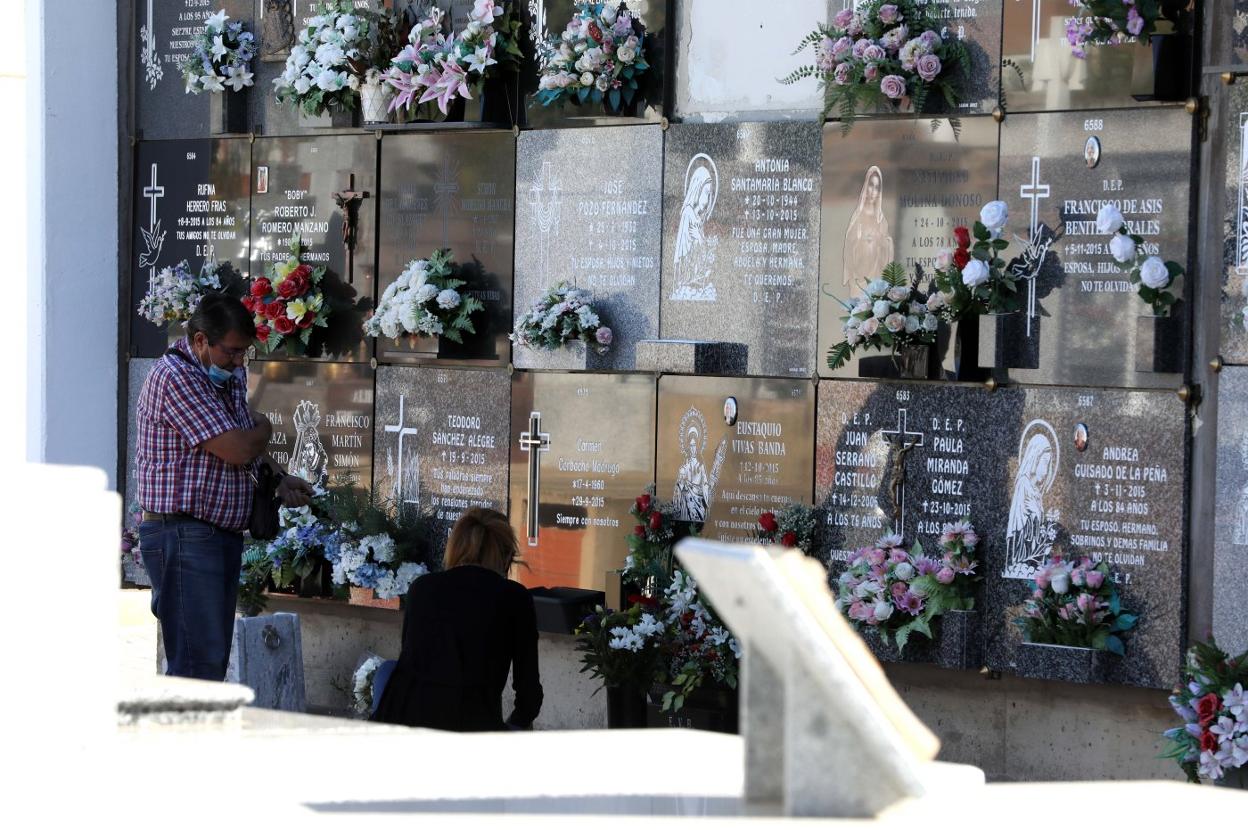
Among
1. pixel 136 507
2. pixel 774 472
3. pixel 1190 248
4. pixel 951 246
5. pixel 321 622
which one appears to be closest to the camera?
pixel 1190 248

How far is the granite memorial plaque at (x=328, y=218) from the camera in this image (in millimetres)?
8969

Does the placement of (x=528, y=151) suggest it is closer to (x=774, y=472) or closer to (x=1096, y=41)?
(x=774, y=472)

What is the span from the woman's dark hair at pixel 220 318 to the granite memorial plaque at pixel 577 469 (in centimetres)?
193

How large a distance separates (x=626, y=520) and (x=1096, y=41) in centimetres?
286

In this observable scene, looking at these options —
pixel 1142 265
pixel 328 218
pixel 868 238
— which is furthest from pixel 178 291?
pixel 1142 265

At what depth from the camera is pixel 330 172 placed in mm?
9117

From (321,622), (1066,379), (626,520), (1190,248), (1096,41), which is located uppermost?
(1096,41)

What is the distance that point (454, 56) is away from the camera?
8.32m

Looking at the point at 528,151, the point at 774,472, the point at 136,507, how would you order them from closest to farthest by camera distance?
the point at 774,472, the point at 528,151, the point at 136,507

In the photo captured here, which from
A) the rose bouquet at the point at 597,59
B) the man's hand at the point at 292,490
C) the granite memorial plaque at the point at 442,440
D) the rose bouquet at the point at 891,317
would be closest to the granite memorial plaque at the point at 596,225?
the rose bouquet at the point at 597,59

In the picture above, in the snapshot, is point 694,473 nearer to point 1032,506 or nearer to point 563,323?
point 563,323

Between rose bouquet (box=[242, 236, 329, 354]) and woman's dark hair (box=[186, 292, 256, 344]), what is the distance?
7.47ft

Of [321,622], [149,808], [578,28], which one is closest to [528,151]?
[578,28]

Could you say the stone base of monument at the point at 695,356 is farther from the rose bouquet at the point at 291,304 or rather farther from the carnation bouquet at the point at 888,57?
the rose bouquet at the point at 291,304
